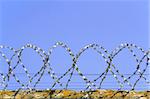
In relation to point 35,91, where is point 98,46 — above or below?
above

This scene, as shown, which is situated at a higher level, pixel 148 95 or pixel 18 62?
pixel 18 62

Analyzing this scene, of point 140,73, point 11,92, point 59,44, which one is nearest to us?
point 140,73

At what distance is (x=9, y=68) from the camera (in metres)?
16.5

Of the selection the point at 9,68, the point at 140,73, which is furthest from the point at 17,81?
the point at 140,73

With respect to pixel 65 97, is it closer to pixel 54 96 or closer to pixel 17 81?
pixel 54 96

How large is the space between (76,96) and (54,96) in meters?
0.77

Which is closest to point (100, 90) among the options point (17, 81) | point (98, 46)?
point (98, 46)

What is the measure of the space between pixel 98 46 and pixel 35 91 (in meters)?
2.96

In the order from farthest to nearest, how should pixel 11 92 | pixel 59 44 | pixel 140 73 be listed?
pixel 11 92, pixel 59 44, pixel 140 73

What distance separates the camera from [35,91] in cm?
1792

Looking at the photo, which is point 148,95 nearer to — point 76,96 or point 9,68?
point 76,96

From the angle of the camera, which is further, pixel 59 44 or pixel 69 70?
pixel 59 44

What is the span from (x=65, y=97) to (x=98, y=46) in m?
2.40

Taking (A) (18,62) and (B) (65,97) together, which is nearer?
(A) (18,62)
